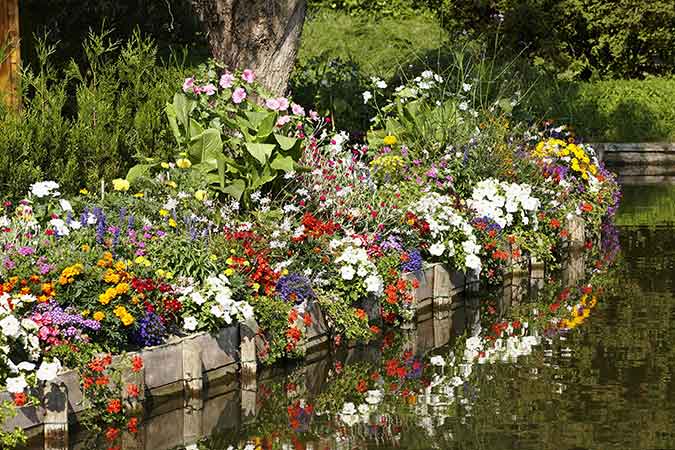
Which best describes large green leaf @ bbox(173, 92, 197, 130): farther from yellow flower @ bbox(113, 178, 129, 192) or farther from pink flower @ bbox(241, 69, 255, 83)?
yellow flower @ bbox(113, 178, 129, 192)

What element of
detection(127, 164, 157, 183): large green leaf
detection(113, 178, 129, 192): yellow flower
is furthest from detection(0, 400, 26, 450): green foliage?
detection(127, 164, 157, 183): large green leaf

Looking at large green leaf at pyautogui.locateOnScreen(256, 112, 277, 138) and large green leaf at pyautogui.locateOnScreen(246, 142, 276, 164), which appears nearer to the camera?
large green leaf at pyautogui.locateOnScreen(246, 142, 276, 164)

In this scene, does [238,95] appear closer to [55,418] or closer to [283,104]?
[283,104]

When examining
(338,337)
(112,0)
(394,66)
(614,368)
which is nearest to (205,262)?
(338,337)

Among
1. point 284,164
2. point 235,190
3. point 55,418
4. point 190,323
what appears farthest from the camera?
point 284,164

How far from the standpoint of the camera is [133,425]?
7.35 meters

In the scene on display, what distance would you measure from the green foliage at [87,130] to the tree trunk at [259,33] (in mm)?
553

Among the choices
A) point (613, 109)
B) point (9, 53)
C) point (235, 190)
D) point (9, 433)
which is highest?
point (613, 109)

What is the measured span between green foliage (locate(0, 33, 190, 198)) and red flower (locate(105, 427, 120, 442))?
290 centimetres

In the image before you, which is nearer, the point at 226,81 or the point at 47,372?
the point at 47,372

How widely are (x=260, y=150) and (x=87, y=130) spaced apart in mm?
1390

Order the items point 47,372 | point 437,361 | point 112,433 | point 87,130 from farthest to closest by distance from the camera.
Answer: point 87,130, point 437,361, point 112,433, point 47,372

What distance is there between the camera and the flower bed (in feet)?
24.9

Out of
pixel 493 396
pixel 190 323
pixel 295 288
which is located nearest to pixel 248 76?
pixel 295 288
